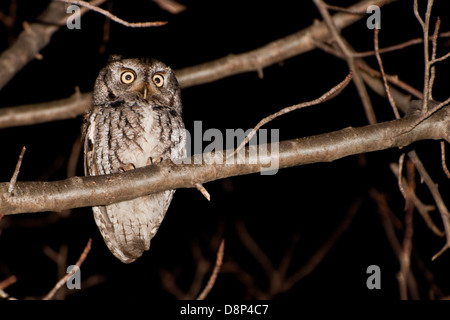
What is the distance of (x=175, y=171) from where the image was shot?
211 centimetres

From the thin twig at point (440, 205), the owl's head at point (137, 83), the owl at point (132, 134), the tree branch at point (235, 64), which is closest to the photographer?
the thin twig at point (440, 205)

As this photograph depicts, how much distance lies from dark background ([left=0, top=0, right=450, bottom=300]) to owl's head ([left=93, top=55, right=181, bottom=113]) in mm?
2246

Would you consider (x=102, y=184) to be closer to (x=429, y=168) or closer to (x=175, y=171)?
(x=175, y=171)

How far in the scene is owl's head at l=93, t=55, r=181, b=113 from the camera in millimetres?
3090

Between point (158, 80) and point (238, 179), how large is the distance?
4.57 metres

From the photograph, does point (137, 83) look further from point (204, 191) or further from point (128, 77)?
point (204, 191)

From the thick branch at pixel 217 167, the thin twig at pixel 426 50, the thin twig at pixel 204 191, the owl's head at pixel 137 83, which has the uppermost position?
the owl's head at pixel 137 83

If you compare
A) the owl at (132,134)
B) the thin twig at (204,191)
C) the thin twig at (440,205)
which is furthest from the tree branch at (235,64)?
the thin twig at (204,191)

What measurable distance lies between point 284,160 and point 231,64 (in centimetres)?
168

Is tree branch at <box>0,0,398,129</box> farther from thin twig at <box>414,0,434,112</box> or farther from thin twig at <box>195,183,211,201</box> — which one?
thin twig at <box>195,183,211,201</box>

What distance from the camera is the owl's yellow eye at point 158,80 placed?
318 centimetres

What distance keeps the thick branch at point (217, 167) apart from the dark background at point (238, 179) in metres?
3.16

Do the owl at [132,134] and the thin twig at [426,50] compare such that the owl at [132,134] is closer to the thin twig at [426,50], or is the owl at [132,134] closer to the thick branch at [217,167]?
the thick branch at [217,167]

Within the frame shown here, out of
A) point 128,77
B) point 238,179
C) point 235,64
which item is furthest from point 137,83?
point 238,179
